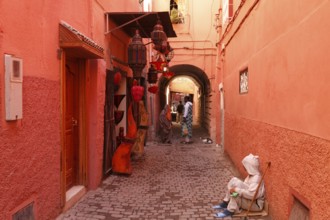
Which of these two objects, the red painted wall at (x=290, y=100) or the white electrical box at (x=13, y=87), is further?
the white electrical box at (x=13, y=87)

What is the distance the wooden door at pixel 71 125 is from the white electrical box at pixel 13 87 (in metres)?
1.90

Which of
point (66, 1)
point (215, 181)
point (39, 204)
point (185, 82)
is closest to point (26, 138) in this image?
point (39, 204)

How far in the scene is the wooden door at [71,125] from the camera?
5422 mm

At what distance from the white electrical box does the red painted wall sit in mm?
2900

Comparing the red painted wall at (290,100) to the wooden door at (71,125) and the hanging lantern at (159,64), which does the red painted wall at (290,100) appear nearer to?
the wooden door at (71,125)

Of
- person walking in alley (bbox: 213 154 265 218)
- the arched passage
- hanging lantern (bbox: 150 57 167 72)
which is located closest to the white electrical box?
person walking in alley (bbox: 213 154 265 218)

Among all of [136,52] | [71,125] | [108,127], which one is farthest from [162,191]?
[136,52]

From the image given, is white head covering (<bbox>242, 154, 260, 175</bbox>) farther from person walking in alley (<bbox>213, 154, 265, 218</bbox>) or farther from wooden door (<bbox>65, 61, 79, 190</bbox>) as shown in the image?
wooden door (<bbox>65, 61, 79, 190</bbox>)

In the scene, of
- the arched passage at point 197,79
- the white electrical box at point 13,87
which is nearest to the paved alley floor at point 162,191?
the white electrical box at point 13,87

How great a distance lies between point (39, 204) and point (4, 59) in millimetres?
1781

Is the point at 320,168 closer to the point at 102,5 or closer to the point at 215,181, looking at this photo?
the point at 215,181

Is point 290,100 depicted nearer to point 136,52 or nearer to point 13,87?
point 13,87

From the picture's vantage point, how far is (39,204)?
3990mm

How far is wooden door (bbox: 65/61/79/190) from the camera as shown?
213 inches
